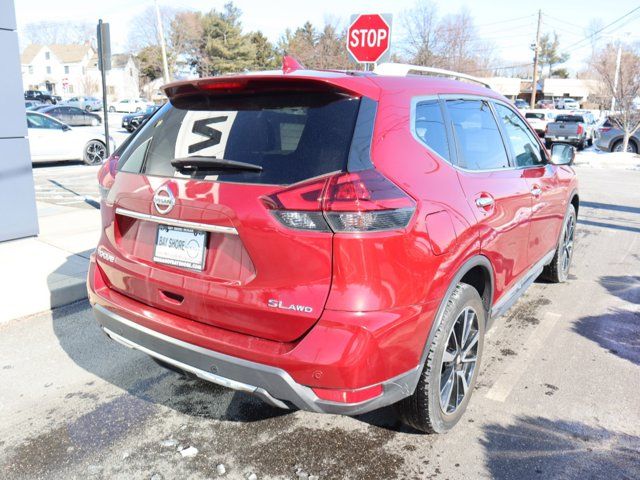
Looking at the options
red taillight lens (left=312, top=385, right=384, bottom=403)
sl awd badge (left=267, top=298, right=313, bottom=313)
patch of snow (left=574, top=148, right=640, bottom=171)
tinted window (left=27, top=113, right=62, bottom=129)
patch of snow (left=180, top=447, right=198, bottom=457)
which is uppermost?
tinted window (left=27, top=113, right=62, bottom=129)

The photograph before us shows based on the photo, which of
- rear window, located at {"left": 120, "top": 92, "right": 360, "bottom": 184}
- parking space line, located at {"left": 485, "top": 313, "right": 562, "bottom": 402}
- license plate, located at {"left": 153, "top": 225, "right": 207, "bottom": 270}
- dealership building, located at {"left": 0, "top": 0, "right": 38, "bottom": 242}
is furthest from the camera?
dealership building, located at {"left": 0, "top": 0, "right": 38, "bottom": 242}

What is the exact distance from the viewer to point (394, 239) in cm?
230

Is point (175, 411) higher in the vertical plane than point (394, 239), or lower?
lower

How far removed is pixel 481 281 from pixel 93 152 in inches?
567

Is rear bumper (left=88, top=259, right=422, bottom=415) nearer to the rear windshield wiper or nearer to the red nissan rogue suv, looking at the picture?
the red nissan rogue suv

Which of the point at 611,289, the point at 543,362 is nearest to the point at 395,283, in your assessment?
the point at 543,362

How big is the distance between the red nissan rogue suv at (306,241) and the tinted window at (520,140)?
93 cm

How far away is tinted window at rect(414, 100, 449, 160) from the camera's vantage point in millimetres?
2740

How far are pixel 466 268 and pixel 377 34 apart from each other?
6.32 metres

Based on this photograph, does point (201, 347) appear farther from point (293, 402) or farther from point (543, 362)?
point (543, 362)

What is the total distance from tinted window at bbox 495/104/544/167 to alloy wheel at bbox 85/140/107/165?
43.4 ft

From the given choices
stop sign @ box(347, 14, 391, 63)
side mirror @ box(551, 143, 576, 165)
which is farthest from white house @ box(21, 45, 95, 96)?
side mirror @ box(551, 143, 576, 165)

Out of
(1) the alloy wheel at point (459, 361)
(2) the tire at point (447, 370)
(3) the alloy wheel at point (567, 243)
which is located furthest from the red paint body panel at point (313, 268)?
(3) the alloy wheel at point (567, 243)

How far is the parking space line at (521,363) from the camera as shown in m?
3.47
